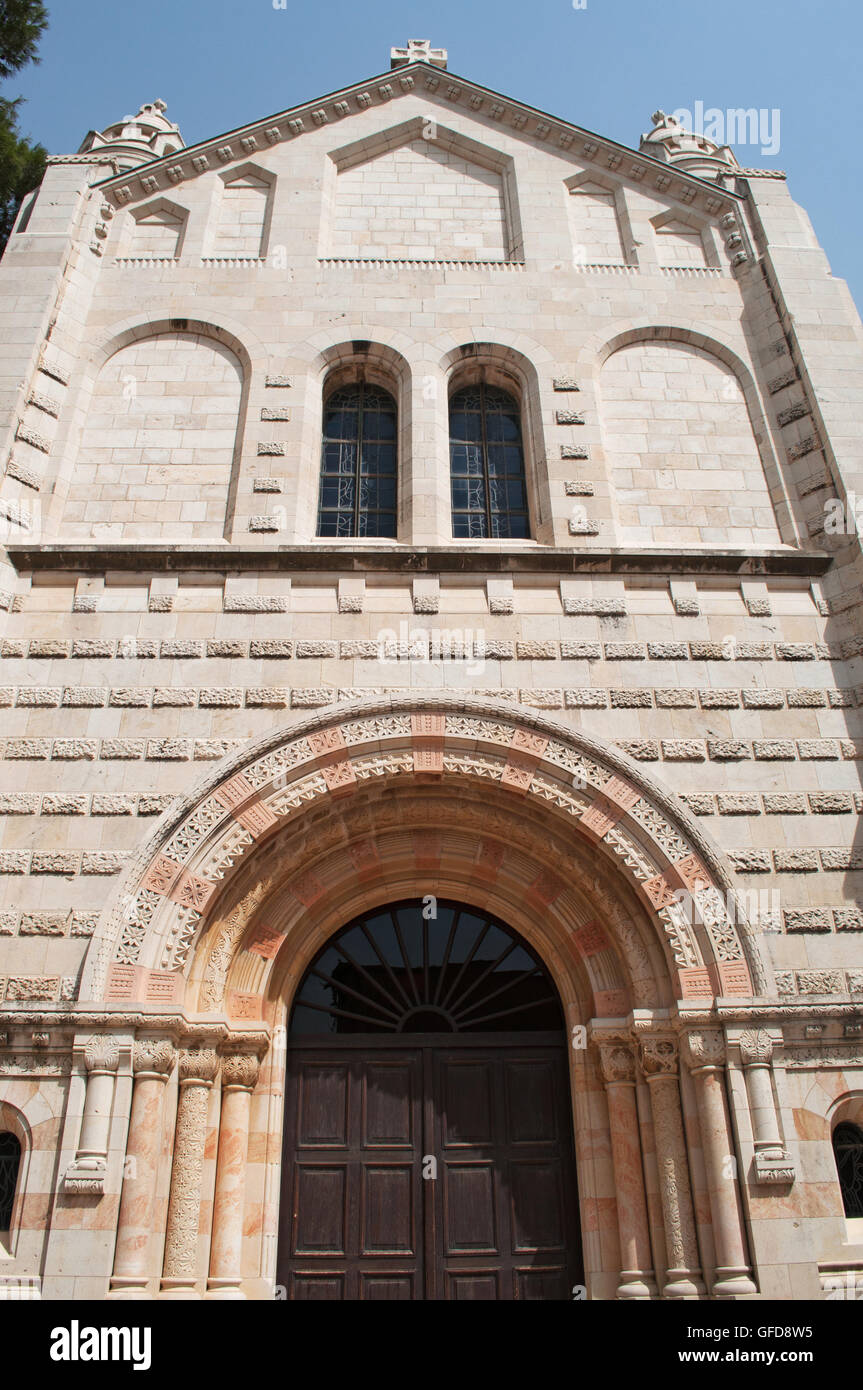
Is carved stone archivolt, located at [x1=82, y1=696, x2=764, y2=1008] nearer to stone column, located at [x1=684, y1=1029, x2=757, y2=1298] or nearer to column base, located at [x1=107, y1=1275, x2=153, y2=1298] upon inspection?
stone column, located at [x1=684, y1=1029, x2=757, y2=1298]

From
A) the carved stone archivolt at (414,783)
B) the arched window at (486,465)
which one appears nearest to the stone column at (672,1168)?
the carved stone archivolt at (414,783)

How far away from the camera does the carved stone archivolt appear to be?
27.0 ft

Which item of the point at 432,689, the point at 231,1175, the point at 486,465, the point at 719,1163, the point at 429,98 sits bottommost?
the point at 719,1163

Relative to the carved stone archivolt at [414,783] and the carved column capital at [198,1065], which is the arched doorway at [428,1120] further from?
the carved stone archivolt at [414,783]

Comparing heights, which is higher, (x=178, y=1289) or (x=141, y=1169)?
(x=141, y=1169)

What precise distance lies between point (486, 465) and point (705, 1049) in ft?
22.7

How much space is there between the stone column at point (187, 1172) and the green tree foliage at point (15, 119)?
1384 cm

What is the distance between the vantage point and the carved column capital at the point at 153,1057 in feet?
25.6

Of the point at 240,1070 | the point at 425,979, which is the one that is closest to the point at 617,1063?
the point at 425,979

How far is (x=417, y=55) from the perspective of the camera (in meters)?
14.9

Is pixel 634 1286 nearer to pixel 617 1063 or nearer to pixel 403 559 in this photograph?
pixel 617 1063

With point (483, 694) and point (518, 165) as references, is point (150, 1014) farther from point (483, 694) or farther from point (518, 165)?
point (518, 165)

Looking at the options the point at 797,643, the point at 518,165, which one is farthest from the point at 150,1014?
the point at 518,165

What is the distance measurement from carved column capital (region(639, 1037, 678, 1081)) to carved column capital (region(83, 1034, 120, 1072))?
436 centimetres
